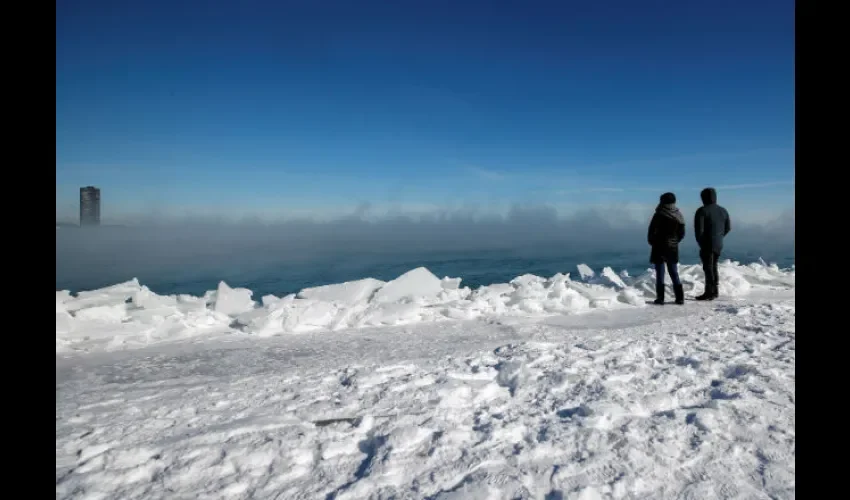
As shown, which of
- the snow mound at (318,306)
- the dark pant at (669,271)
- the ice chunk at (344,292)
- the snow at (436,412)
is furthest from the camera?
the dark pant at (669,271)

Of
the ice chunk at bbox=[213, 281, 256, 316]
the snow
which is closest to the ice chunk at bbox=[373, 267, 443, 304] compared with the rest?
the snow

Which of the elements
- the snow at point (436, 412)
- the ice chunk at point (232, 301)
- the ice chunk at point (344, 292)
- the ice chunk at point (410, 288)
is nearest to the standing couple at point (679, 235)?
the snow at point (436, 412)

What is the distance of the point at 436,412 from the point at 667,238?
18.8 ft

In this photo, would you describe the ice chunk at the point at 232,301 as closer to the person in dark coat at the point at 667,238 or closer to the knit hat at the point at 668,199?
the person in dark coat at the point at 667,238

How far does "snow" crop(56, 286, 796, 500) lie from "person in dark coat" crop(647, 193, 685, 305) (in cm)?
146

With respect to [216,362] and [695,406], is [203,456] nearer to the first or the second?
[216,362]

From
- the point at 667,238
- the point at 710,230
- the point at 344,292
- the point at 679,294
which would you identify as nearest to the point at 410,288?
the point at 344,292

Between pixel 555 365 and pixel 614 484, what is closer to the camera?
pixel 614 484

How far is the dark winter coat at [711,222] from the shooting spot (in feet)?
23.1

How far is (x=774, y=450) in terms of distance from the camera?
2.30 metres

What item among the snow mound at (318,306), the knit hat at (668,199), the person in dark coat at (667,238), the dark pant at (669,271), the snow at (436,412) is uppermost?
the knit hat at (668,199)
